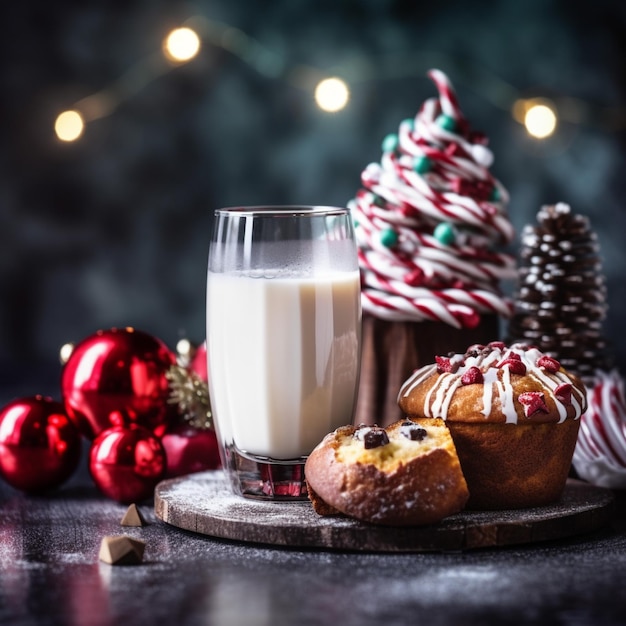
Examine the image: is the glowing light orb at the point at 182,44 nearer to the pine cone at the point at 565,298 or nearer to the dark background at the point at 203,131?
the dark background at the point at 203,131

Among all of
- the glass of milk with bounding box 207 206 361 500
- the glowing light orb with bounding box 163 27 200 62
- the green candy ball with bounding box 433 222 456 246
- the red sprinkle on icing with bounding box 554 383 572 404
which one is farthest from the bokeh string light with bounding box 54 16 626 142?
the red sprinkle on icing with bounding box 554 383 572 404

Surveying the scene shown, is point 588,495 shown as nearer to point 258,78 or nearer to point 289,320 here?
point 289,320

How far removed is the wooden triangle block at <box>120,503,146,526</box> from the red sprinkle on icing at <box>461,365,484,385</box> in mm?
590

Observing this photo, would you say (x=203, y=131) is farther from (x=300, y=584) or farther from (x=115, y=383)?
(x=300, y=584)

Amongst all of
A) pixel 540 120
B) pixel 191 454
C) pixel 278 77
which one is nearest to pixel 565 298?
pixel 540 120

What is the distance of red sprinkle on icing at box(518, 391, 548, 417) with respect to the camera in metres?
1.84

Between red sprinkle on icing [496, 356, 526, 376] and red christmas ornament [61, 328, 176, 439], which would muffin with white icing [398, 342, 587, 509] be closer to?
red sprinkle on icing [496, 356, 526, 376]

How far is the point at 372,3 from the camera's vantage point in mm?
3463

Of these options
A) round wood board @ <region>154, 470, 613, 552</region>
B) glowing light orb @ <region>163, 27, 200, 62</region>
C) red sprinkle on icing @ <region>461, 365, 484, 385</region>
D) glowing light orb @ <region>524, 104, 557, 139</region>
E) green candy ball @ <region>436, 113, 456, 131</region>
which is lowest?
round wood board @ <region>154, 470, 613, 552</region>

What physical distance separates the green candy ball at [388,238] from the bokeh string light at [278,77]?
42.9 inches

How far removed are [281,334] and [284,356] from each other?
0.04 meters

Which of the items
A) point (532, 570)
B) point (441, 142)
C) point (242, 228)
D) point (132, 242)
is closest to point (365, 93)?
point (132, 242)

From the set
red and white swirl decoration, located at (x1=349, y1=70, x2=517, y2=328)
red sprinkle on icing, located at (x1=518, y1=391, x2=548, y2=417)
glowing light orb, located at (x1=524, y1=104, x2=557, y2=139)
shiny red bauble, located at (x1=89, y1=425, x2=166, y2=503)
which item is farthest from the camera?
glowing light orb, located at (x1=524, y1=104, x2=557, y2=139)

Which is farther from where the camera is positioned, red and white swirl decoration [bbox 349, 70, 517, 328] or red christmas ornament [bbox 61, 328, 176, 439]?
red christmas ornament [bbox 61, 328, 176, 439]
